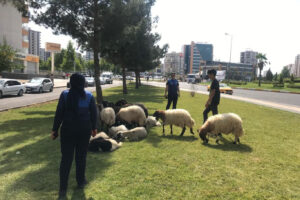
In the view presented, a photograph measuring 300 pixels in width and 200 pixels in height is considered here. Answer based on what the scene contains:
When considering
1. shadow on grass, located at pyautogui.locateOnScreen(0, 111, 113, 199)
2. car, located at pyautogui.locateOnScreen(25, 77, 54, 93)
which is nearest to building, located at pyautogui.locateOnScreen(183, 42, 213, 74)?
car, located at pyautogui.locateOnScreen(25, 77, 54, 93)

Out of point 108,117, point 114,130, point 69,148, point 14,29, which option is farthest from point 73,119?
point 14,29

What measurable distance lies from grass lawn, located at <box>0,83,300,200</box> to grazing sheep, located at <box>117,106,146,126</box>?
0.77 meters

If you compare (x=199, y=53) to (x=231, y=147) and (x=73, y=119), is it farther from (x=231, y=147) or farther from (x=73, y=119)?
(x=73, y=119)

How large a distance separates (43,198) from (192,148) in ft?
13.7

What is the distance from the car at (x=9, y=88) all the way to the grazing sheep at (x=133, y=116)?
15652mm

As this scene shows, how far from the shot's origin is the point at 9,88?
20.4 metres

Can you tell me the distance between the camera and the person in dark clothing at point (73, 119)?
3828mm

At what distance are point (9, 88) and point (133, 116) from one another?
53.8 ft

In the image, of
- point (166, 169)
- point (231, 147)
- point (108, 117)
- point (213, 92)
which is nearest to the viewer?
point (166, 169)

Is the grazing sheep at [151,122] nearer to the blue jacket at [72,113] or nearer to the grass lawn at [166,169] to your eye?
the grass lawn at [166,169]

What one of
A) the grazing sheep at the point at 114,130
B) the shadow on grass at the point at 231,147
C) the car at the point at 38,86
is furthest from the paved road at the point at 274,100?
the car at the point at 38,86

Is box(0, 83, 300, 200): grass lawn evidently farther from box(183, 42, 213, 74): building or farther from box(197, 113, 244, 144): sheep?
box(183, 42, 213, 74): building

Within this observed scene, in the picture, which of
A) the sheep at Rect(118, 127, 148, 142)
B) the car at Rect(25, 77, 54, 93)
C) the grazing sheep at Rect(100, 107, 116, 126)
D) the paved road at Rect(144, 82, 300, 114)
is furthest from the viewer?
the car at Rect(25, 77, 54, 93)

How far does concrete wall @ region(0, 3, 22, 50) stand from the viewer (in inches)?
1898
